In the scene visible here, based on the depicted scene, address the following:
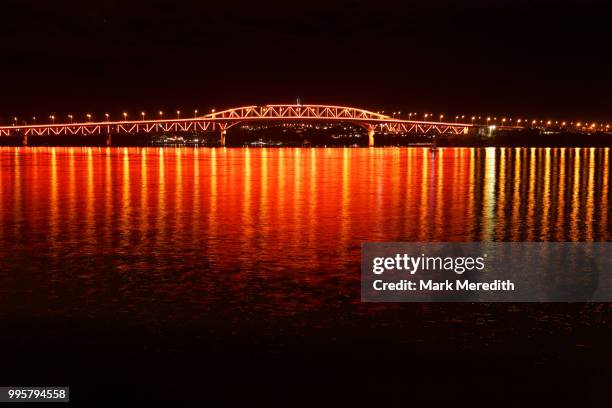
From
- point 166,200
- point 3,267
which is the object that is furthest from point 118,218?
point 3,267

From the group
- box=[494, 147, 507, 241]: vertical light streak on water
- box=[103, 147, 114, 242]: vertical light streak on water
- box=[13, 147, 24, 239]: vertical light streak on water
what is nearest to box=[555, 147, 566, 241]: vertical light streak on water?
box=[494, 147, 507, 241]: vertical light streak on water

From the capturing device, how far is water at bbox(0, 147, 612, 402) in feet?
28.7

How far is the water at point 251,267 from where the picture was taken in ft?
28.7

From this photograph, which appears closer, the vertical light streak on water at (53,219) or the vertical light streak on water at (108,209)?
the vertical light streak on water at (53,219)

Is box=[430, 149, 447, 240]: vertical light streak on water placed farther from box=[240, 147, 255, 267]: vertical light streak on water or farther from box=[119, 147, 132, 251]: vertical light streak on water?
box=[119, 147, 132, 251]: vertical light streak on water

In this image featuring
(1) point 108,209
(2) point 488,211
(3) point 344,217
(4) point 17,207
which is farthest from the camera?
(4) point 17,207

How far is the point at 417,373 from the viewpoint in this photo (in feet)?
24.9

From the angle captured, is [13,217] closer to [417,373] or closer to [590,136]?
[417,373]

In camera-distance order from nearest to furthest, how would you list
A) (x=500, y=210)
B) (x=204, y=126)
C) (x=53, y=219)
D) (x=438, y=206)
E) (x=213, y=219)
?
(x=213, y=219)
(x=53, y=219)
(x=500, y=210)
(x=438, y=206)
(x=204, y=126)

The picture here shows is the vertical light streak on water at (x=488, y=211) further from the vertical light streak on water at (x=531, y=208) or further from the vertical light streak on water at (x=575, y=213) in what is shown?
the vertical light streak on water at (x=575, y=213)

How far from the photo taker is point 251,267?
41.0 feet

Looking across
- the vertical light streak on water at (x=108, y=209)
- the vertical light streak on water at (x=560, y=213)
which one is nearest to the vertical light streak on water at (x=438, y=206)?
the vertical light streak on water at (x=560, y=213)

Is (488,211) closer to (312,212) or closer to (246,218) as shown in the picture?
(312,212)

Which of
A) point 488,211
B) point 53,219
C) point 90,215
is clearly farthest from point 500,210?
point 53,219
